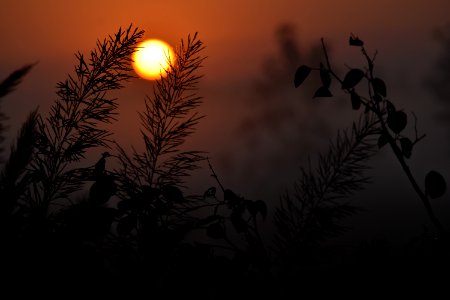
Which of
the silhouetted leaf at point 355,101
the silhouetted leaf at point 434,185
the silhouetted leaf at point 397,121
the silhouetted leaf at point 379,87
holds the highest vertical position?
the silhouetted leaf at point 379,87

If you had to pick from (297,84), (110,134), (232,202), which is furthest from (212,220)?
(297,84)

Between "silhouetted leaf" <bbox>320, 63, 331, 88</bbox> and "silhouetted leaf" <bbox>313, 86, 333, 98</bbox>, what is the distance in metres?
0.02

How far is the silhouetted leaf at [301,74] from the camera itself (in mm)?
2049

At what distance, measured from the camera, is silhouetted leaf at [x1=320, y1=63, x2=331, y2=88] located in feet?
6.18

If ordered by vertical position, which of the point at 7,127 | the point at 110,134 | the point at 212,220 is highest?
the point at 110,134

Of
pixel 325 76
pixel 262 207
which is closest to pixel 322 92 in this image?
pixel 325 76

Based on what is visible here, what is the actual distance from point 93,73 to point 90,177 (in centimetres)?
55

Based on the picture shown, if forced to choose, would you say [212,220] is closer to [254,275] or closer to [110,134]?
[254,275]

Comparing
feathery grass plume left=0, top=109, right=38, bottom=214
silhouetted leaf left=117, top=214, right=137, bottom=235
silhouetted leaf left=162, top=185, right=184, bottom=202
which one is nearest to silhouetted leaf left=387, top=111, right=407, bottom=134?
silhouetted leaf left=162, top=185, right=184, bottom=202

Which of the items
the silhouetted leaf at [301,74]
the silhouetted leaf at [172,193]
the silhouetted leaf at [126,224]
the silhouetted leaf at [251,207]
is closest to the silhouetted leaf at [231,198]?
the silhouetted leaf at [251,207]

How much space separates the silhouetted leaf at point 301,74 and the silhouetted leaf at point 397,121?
486 mm

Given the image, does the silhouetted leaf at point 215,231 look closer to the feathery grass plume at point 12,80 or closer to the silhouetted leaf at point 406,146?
the silhouetted leaf at point 406,146

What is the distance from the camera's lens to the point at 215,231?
5.49 feet

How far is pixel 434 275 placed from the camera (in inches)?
51.4
